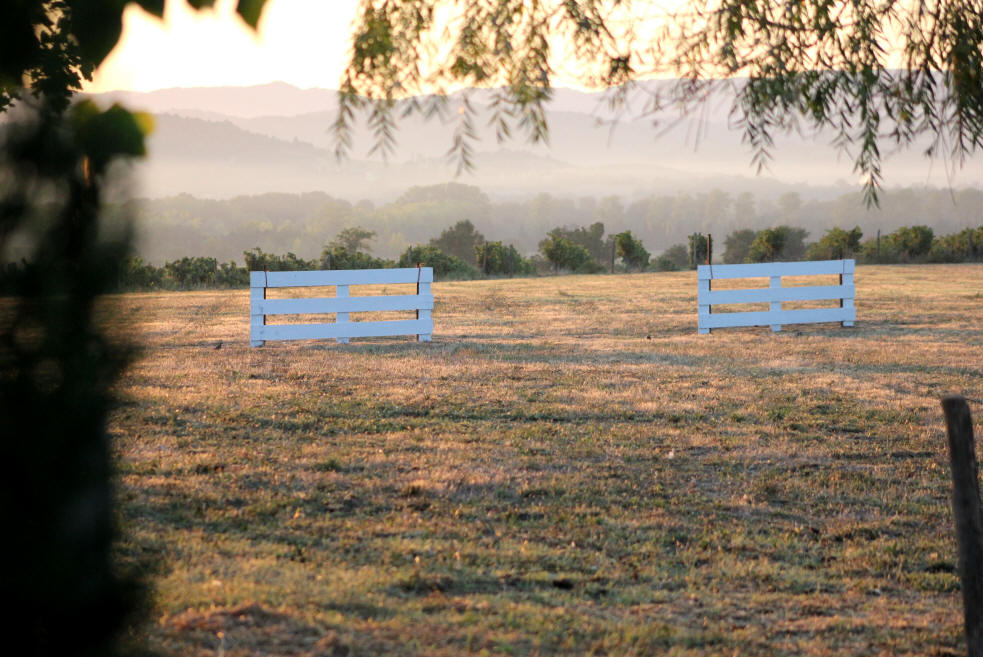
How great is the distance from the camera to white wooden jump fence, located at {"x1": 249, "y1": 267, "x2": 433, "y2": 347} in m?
13.2

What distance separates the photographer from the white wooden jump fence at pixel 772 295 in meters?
14.8

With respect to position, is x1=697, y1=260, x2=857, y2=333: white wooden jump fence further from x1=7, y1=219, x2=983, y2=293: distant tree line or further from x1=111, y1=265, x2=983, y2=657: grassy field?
x1=7, y1=219, x2=983, y2=293: distant tree line

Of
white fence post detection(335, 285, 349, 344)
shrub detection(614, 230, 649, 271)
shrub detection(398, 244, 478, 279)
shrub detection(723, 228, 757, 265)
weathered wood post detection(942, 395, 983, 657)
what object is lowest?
weathered wood post detection(942, 395, 983, 657)

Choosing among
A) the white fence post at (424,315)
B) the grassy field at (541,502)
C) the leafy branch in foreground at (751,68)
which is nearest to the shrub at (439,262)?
the white fence post at (424,315)

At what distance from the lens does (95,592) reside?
7.73ft

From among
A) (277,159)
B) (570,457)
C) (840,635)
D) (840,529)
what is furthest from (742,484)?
(277,159)

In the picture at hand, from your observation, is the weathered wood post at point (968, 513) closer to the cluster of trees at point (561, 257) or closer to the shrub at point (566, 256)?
the cluster of trees at point (561, 257)

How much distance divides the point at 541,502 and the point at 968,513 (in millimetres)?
2851

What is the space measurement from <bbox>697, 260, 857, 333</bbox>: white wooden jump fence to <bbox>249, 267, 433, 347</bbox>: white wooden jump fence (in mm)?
4775

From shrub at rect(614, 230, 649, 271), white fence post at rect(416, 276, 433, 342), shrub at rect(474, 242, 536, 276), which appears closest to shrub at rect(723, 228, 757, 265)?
shrub at rect(614, 230, 649, 271)

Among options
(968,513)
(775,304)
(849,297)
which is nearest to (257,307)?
(775,304)

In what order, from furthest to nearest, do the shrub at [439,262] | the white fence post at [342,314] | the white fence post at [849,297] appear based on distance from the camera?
1. the shrub at [439,262]
2. the white fence post at [849,297]
3. the white fence post at [342,314]

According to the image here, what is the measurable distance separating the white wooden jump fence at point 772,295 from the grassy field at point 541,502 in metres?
2.81

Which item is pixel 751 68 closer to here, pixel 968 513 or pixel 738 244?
pixel 968 513
